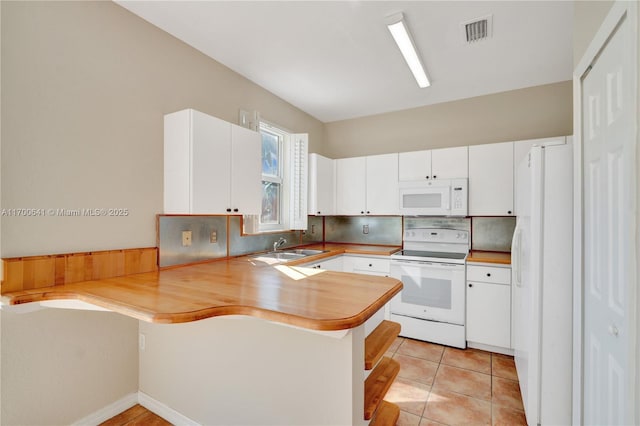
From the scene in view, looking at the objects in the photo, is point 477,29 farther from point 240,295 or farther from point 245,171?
point 240,295

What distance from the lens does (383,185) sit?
366cm

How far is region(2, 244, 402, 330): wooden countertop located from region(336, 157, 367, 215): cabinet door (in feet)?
6.54

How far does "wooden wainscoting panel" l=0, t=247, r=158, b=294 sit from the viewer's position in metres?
1.50

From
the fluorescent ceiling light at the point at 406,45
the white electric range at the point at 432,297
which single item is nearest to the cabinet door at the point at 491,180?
the white electric range at the point at 432,297

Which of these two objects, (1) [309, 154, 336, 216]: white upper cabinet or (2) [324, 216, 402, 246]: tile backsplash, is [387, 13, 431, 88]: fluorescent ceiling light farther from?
(2) [324, 216, 402, 246]: tile backsplash

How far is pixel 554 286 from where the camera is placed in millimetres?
1643

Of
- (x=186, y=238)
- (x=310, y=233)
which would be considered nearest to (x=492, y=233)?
(x=310, y=233)

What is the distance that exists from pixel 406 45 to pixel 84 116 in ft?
7.72

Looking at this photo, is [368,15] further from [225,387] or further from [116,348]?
[116,348]

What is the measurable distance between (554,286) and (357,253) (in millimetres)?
2060

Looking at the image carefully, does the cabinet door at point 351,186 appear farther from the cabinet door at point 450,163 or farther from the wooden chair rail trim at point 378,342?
the wooden chair rail trim at point 378,342

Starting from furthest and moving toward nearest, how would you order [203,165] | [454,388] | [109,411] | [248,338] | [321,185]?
[321,185], [454,388], [203,165], [109,411], [248,338]

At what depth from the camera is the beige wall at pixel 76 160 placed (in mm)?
1521

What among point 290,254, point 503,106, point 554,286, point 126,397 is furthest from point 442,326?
point 126,397
